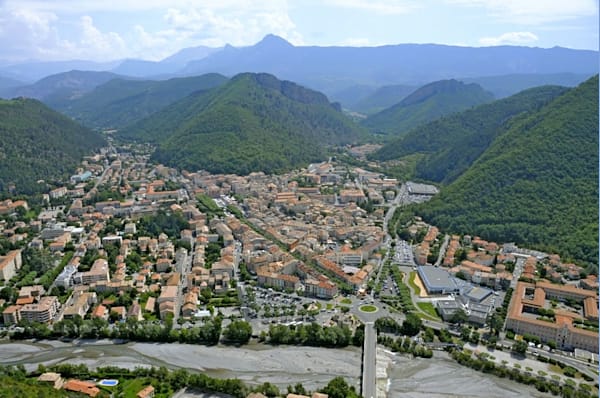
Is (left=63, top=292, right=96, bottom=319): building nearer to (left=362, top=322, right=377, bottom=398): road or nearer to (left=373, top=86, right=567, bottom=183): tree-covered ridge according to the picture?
(left=362, top=322, right=377, bottom=398): road

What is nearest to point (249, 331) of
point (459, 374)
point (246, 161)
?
point (459, 374)

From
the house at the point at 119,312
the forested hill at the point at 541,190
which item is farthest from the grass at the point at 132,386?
the forested hill at the point at 541,190

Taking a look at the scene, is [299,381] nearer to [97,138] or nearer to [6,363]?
[6,363]

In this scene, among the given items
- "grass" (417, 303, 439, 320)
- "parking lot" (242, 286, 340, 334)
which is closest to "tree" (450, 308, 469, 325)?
"grass" (417, 303, 439, 320)

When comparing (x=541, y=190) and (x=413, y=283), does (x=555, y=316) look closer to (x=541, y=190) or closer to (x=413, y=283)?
(x=413, y=283)

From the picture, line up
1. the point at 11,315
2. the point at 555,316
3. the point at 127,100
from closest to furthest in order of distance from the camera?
the point at 555,316 < the point at 11,315 < the point at 127,100

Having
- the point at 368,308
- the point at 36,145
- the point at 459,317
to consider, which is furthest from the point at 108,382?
the point at 36,145

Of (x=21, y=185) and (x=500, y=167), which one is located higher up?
(x=500, y=167)
